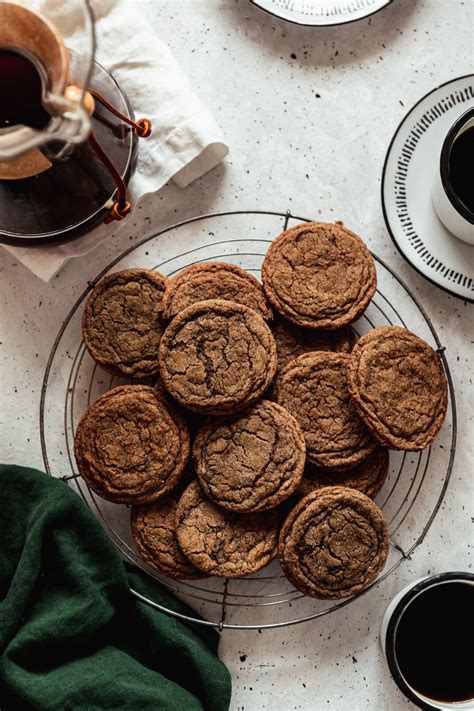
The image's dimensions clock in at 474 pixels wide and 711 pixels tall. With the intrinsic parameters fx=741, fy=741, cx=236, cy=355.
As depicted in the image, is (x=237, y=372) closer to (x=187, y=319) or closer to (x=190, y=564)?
(x=187, y=319)

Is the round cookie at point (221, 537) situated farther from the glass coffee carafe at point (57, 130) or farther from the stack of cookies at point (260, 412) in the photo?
the glass coffee carafe at point (57, 130)

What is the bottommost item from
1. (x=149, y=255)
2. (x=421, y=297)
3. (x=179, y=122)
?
(x=421, y=297)

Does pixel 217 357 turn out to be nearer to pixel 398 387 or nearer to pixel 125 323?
pixel 125 323

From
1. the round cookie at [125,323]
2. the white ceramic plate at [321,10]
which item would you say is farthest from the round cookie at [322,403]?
the white ceramic plate at [321,10]

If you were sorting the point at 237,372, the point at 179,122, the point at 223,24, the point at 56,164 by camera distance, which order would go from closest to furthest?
1. the point at 56,164
2. the point at 237,372
3. the point at 179,122
4. the point at 223,24

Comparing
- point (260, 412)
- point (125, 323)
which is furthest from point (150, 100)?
point (260, 412)

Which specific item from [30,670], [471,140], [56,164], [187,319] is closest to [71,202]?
[56,164]
